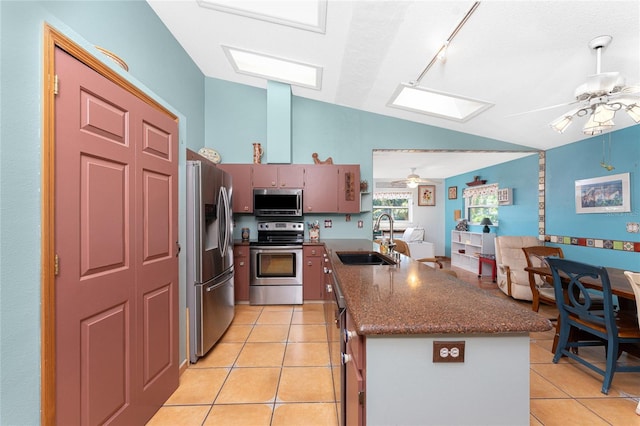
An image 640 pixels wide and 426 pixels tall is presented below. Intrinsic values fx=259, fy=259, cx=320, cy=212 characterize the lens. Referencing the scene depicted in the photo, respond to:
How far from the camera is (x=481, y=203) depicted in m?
6.29

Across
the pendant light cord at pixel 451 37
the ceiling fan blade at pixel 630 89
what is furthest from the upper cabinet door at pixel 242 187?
the ceiling fan blade at pixel 630 89

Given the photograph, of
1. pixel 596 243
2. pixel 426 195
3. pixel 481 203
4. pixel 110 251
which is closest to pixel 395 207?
pixel 426 195

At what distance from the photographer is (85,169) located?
1215mm

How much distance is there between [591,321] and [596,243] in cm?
213

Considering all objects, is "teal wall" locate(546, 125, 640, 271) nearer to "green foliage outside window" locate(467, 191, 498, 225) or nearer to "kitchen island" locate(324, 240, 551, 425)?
"green foliage outside window" locate(467, 191, 498, 225)

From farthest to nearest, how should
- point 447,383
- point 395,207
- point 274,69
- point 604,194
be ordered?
point 395,207, point 274,69, point 604,194, point 447,383

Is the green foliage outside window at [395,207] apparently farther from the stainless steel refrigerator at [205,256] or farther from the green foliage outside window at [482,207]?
the stainless steel refrigerator at [205,256]

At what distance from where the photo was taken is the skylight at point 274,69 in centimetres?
336

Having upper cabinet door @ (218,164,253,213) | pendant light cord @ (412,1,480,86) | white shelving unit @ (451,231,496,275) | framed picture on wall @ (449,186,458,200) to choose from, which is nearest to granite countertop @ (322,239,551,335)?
pendant light cord @ (412,1,480,86)

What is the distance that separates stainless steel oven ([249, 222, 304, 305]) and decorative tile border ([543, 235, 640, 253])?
3.93m

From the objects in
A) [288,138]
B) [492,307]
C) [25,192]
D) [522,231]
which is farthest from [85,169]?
[522,231]

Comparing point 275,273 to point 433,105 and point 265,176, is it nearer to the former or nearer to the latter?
point 265,176

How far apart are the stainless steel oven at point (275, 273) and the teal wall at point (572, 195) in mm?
3956

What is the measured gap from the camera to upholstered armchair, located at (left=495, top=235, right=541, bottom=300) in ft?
12.3
